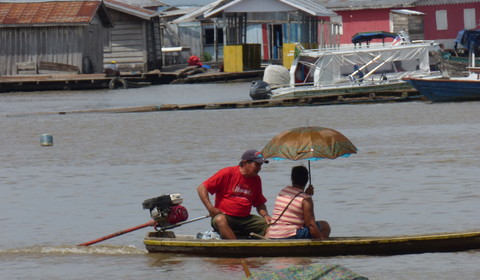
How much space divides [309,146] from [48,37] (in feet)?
134

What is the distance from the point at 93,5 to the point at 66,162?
28.9m

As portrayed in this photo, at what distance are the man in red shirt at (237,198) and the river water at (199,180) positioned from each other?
39 cm

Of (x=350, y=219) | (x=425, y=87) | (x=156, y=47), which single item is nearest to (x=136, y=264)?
(x=350, y=219)

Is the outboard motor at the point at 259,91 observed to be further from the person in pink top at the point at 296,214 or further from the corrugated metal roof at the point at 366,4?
the person in pink top at the point at 296,214

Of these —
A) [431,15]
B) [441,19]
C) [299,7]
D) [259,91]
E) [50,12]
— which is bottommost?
[259,91]

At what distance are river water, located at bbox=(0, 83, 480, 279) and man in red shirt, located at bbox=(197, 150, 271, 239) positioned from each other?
0.39m

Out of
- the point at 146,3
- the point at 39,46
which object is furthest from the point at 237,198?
the point at 146,3

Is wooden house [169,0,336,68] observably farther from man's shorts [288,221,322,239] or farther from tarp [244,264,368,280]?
tarp [244,264,368,280]

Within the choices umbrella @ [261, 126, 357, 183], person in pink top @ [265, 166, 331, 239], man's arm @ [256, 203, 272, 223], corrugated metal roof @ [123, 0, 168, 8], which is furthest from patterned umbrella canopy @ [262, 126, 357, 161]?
corrugated metal roof @ [123, 0, 168, 8]

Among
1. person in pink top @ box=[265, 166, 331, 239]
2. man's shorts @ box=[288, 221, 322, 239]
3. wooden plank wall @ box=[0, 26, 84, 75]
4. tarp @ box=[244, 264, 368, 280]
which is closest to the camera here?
tarp @ box=[244, 264, 368, 280]

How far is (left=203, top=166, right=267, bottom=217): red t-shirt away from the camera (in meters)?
10.8

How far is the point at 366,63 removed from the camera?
3638cm

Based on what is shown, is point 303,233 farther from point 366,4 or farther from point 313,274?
point 366,4

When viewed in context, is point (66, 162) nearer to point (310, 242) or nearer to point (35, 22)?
point (310, 242)
